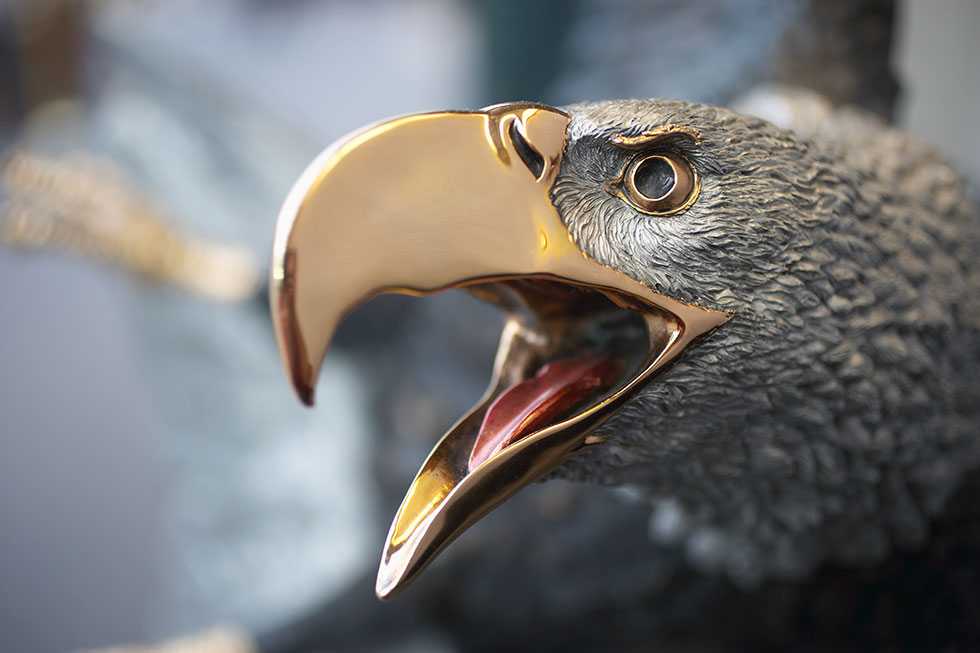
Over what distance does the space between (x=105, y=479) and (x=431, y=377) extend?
0.86 metres

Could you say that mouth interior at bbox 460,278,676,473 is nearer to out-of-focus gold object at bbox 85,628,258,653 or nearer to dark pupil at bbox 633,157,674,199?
dark pupil at bbox 633,157,674,199

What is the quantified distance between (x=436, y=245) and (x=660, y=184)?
0.28 feet

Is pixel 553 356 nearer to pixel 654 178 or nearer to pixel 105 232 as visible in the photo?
pixel 654 178

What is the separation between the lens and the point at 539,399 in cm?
32

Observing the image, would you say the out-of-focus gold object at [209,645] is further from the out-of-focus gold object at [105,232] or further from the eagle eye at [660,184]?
the eagle eye at [660,184]

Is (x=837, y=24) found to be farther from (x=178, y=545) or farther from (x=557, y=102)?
A: (x=178, y=545)

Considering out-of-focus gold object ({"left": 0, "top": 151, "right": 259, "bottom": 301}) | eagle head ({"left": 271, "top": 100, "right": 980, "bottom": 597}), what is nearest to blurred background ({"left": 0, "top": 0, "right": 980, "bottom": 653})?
out-of-focus gold object ({"left": 0, "top": 151, "right": 259, "bottom": 301})

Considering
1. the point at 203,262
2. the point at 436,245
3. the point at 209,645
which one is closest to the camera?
the point at 436,245

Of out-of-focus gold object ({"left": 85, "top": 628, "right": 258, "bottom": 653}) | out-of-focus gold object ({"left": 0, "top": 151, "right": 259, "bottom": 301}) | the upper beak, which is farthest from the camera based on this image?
out-of-focus gold object ({"left": 0, "top": 151, "right": 259, "bottom": 301})

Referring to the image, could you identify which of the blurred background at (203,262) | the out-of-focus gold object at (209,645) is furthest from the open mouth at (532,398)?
the out-of-focus gold object at (209,645)

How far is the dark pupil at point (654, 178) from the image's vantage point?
29cm

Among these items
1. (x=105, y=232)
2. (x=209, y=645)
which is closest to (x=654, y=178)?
(x=209, y=645)

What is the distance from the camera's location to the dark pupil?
0.29 metres

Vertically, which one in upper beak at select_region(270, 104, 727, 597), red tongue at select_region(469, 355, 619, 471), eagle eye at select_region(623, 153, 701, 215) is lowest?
red tongue at select_region(469, 355, 619, 471)
